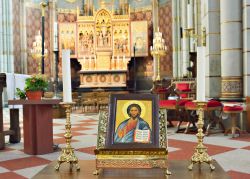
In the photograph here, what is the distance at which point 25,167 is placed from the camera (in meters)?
4.17

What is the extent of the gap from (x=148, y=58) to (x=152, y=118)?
17.1 metres

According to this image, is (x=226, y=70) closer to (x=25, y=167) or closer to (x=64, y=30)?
(x=25, y=167)

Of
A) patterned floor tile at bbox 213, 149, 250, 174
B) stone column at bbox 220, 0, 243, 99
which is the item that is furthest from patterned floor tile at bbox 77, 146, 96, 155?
stone column at bbox 220, 0, 243, 99

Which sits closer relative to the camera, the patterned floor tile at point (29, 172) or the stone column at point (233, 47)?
the patterned floor tile at point (29, 172)

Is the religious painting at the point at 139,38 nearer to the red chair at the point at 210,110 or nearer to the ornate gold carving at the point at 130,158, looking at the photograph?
the red chair at the point at 210,110

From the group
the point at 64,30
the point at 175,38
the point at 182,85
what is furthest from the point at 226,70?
the point at 64,30

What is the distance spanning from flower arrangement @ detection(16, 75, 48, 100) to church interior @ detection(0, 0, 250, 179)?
2 cm

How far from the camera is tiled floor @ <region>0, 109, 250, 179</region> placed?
12.8 ft

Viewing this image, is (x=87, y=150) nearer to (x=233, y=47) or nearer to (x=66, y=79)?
(x=66, y=79)

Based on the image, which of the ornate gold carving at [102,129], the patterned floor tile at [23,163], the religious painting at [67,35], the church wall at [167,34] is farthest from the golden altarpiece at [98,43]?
the ornate gold carving at [102,129]

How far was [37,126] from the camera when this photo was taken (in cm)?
515

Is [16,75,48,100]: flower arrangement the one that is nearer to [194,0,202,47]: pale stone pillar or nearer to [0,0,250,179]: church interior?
[0,0,250,179]: church interior

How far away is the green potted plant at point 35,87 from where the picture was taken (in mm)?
5152

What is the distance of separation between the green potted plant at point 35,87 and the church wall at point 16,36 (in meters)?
13.2
